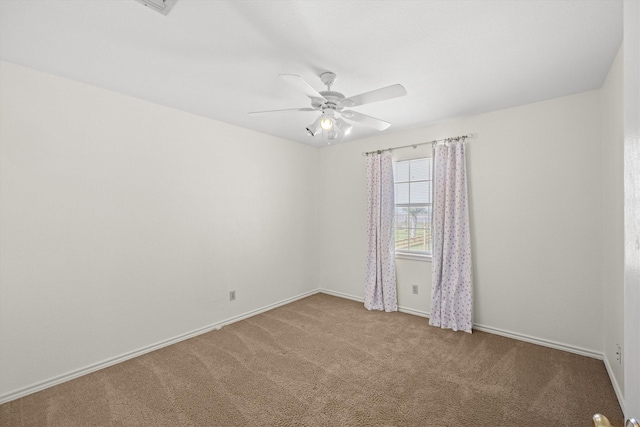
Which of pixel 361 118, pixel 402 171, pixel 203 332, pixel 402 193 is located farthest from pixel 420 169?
pixel 203 332

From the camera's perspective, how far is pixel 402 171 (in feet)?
13.2

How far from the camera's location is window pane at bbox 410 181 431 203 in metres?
3.81

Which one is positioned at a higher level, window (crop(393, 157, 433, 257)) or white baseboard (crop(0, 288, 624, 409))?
window (crop(393, 157, 433, 257))

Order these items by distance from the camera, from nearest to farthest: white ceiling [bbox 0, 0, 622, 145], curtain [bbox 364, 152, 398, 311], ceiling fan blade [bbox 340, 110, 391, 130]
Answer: white ceiling [bbox 0, 0, 622, 145] → ceiling fan blade [bbox 340, 110, 391, 130] → curtain [bbox 364, 152, 398, 311]

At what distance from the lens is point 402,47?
6.40ft

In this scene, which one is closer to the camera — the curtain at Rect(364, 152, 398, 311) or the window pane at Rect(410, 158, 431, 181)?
the window pane at Rect(410, 158, 431, 181)

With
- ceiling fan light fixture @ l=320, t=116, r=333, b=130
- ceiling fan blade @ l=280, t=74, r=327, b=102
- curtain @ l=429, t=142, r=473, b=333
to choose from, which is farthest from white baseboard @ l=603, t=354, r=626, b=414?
ceiling fan blade @ l=280, t=74, r=327, b=102

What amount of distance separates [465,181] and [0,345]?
448cm

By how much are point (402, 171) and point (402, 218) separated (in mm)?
672

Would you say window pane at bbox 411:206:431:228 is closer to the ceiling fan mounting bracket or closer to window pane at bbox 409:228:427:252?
window pane at bbox 409:228:427:252

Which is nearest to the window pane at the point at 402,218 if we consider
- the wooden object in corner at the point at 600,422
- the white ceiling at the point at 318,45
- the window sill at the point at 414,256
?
the window sill at the point at 414,256

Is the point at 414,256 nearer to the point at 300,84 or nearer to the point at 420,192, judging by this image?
the point at 420,192

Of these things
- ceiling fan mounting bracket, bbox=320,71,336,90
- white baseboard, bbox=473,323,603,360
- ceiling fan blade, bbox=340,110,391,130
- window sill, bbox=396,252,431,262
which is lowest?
white baseboard, bbox=473,323,603,360

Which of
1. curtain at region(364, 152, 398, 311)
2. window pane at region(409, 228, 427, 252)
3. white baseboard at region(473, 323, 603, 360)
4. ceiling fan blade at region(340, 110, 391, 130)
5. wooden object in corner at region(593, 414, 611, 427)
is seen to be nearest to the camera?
wooden object in corner at region(593, 414, 611, 427)
